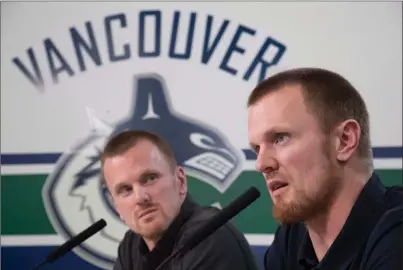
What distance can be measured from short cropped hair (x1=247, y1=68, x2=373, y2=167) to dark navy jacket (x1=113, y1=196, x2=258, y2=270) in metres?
0.35

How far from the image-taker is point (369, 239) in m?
0.62

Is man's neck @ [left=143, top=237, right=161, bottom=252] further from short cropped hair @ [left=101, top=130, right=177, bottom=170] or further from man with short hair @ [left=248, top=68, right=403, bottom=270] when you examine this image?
man with short hair @ [left=248, top=68, right=403, bottom=270]

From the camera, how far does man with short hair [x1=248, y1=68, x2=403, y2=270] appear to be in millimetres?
667

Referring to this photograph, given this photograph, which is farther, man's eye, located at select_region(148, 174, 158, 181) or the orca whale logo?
the orca whale logo

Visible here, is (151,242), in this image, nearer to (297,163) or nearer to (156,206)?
(156,206)

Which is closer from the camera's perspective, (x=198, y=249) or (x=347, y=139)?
(x=347, y=139)

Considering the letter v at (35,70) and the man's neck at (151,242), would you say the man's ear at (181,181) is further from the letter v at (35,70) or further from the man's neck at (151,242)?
the letter v at (35,70)

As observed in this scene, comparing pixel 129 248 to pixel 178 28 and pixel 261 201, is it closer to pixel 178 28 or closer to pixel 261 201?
pixel 261 201

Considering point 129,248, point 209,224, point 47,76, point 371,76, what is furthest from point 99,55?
point 209,224

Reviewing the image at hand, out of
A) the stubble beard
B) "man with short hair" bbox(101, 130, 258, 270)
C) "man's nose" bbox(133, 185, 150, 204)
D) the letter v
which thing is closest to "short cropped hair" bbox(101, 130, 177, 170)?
"man with short hair" bbox(101, 130, 258, 270)

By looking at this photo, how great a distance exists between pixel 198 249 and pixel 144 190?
0.19 m

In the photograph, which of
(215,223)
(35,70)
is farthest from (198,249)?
(35,70)

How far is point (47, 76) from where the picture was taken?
1.57 m

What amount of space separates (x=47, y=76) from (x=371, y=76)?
98cm
